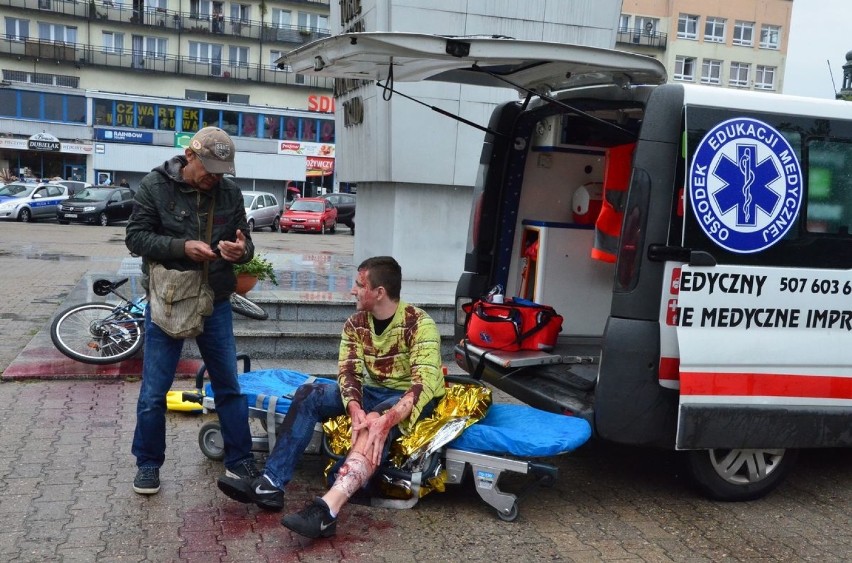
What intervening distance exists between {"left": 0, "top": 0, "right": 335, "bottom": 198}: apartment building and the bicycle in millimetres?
41476

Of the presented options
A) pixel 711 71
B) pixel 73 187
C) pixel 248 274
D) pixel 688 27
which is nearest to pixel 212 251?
pixel 248 274

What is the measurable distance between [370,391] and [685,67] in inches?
2303

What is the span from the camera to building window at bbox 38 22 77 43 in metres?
52.5

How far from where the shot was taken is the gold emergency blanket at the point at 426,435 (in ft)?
15.7

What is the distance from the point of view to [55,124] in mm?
47906

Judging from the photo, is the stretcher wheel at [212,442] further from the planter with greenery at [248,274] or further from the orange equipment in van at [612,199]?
the planter with greenery at [248,274]

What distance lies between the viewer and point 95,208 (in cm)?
3144

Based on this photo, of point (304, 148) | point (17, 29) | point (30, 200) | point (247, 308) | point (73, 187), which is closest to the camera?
point (247, 308)

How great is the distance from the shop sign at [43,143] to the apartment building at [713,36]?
110 feet

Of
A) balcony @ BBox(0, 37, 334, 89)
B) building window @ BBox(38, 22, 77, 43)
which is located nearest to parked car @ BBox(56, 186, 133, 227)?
balcony @ BBox(0, 37, 334, 89)

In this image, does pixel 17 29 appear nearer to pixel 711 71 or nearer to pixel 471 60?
pixel 711 71

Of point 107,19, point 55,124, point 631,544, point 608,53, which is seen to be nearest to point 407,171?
point 608,53

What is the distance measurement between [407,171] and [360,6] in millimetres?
2213

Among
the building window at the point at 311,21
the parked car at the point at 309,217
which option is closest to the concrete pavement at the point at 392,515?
the parked car at the point at 309,217
